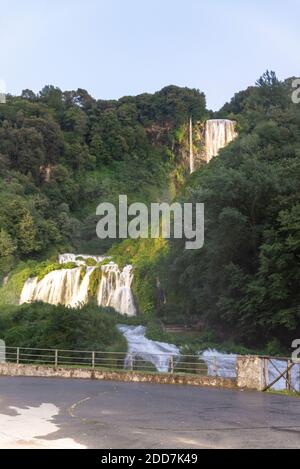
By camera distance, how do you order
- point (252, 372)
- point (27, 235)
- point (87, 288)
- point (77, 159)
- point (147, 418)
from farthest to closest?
point (77, 159) < point (27, 235) < point (87, 288) < point (252, 372) < point (147, 418)

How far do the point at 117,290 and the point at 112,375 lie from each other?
106ft

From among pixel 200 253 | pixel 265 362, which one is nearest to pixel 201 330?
pixel 200 253

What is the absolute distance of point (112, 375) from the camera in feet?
72.4

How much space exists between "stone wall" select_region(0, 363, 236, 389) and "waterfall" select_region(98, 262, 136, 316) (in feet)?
90.6

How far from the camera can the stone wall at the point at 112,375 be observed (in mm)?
19234

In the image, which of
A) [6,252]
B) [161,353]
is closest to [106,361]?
[161,353]

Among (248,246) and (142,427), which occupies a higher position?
(248,246)

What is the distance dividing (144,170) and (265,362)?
97213 millimetres

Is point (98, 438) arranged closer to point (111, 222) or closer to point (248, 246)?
point (248, 246)

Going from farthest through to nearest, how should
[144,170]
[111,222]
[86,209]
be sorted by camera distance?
1. [144,170]
2. [86,209]
3. [111,222]

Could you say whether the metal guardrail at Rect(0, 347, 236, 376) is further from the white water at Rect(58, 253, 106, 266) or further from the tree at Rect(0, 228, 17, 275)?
the tree at Rect(0, 228, 17, 275)

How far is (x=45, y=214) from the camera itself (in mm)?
91438

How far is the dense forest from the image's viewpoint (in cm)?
3606

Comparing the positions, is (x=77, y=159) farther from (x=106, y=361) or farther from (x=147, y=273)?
(x=106, y=361)
